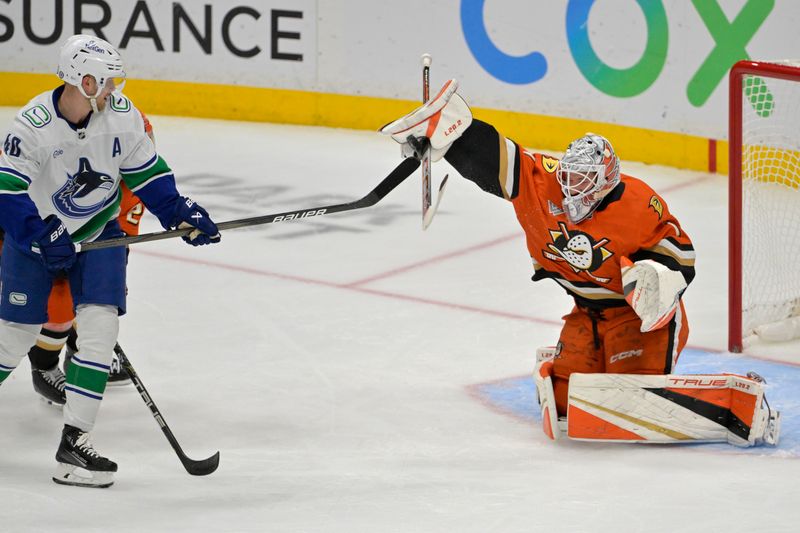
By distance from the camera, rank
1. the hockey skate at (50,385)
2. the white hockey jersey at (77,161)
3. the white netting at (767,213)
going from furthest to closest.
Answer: the white netting at (767,213)
the hockey skate at (50,385)
the white hockey jersey at (77,161)

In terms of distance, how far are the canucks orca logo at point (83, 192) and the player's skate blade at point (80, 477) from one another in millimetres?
594

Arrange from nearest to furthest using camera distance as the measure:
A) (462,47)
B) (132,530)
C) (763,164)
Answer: (132,530) → (763,164) → (462,47)

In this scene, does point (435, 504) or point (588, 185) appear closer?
point (435, 504)

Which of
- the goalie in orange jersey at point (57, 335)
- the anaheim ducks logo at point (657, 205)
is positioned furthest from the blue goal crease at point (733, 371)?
the goalie in orange jersey at point (57, 335)

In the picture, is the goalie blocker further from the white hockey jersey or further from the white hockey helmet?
the white hockey helmet

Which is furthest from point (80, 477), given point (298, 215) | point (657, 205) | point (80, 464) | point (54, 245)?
point (657, 205)

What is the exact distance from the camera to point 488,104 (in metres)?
7.22

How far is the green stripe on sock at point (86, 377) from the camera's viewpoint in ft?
10.4

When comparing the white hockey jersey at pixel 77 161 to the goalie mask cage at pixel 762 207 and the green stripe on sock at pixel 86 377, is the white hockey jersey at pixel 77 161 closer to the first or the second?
the green stripe on sock at pixel 86 377

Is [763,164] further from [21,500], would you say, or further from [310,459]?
[21,500]

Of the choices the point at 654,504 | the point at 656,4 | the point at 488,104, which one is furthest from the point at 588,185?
the point at 488,104

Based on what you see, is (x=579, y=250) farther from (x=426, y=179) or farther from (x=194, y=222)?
(x=194, y=222)

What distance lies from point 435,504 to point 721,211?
3429mm

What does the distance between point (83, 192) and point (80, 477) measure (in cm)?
66
